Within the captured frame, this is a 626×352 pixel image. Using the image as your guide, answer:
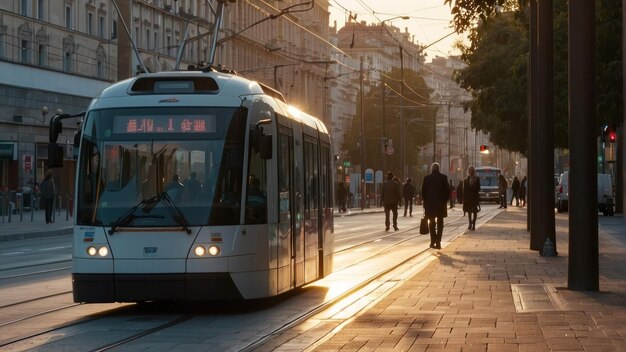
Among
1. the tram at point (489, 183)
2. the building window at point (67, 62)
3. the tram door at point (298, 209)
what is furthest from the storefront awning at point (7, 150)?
the tram at point (489, 183)

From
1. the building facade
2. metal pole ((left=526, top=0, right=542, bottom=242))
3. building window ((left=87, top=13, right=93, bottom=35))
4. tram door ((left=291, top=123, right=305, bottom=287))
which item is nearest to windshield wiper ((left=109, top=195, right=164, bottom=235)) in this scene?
tram door ((left=291, top=123, right=305, bottom=287))

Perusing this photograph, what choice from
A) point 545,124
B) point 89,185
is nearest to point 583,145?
point 89,185

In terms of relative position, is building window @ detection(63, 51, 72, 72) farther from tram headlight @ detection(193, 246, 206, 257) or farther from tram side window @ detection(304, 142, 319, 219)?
tram headlight @ detection(193, 246, 206, 257)

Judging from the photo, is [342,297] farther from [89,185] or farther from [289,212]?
[89,185]

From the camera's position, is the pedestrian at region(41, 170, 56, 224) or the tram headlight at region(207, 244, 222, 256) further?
the pedestrian at region(41, 170, 56, 224)

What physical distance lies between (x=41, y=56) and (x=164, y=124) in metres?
50.7

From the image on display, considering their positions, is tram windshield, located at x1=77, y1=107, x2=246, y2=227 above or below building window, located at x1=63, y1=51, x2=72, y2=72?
below

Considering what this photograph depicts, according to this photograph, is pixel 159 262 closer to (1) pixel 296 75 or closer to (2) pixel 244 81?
(2) pixel 244 81

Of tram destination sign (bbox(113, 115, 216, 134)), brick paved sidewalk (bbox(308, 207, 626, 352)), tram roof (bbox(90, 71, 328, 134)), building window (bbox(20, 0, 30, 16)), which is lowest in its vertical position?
brick paved sidewalk (bbox(308, 207, 626, 352))

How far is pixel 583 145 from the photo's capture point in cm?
1631

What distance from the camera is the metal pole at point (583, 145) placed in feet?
53.2

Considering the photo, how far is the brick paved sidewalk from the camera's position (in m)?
11.5

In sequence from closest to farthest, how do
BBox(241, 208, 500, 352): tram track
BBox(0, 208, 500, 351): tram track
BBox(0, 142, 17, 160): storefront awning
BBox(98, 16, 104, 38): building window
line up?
1. BBox(0, 208, 500, 351): tram track
2. BBox(241, 208, 500, 352): tram track
3. BBox(0, 142, 17, 160): storefront awning
4. BBox(98, 16, 104, 38): building window

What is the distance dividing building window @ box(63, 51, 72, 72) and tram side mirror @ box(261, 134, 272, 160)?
5334 cm
